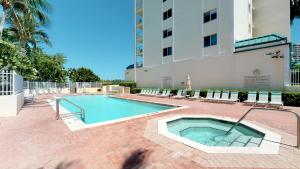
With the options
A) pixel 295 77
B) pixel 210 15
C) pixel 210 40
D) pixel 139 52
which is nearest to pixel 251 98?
pixel 295 77

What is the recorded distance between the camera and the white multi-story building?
15.3m

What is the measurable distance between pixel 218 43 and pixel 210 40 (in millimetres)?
1239

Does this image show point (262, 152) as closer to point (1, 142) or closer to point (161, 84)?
point (1, 142)

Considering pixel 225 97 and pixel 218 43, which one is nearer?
pixel 225 97

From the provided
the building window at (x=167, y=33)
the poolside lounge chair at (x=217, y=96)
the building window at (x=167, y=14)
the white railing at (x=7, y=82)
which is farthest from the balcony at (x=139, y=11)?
the white railing at (x=7, y=82)

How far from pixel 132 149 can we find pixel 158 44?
79.0 feet

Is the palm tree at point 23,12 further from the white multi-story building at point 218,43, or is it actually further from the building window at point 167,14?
the building window at point 167,14

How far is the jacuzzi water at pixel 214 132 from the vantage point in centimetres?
575

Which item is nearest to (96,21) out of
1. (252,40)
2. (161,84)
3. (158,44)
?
(158,44)

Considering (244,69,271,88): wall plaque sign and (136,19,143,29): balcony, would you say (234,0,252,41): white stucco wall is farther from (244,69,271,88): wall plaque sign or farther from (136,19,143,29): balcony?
(136,19,143,29): balcony

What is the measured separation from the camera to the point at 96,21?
125ft

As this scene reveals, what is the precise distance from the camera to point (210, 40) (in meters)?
20.0

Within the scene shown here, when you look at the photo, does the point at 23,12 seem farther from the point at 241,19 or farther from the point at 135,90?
the point at 241,19

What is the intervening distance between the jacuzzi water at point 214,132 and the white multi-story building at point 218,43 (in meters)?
10.4
